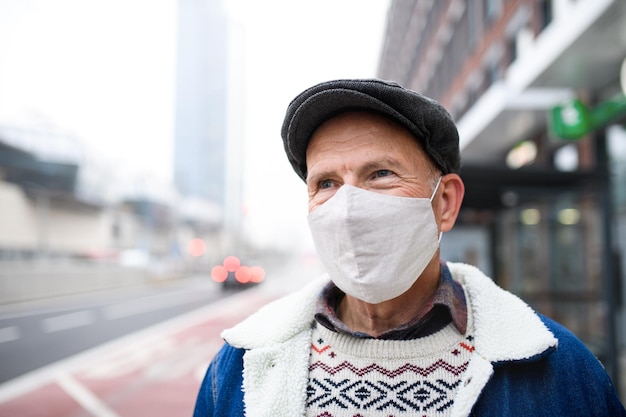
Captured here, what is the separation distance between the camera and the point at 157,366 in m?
7.22

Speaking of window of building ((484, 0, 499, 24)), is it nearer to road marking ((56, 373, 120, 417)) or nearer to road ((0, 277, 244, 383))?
road ((0, 277, 244, 383))

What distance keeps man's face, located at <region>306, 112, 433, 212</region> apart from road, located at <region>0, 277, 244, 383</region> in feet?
23.4

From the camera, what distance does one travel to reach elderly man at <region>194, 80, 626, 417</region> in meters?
1.25

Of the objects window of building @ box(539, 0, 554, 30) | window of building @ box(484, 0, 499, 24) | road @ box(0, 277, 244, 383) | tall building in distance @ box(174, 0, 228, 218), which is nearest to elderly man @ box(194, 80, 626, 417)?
road @ box(0, 277, 244, 383)

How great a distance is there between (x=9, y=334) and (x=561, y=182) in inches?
435

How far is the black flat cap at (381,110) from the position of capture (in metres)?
1.35

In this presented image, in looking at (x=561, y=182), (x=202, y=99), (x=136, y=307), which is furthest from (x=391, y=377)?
(x=202, y=99)

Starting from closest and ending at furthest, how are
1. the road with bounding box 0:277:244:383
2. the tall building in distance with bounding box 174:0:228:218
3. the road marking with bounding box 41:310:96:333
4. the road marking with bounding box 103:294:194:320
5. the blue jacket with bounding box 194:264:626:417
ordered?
the blue jacket with bounding box 194:264:626:417 < the road with bounding box 0:277:244:383 < the road marking with bounding box 41:310:96:333 < the road marking with bounding box 103:294:194:320 < the tall building in distance with bounding box 174:0:228:218

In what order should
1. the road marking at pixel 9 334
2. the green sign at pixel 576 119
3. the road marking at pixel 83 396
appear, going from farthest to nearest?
the road marking at pixel 9 334
the green sign at pixel 576 119
the road marking at pixel 83 396

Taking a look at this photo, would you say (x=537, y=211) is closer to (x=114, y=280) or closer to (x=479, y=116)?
(x=479, y=116)

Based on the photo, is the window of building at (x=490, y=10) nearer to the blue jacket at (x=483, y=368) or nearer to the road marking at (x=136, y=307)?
the road marking at (x=136, y=307)

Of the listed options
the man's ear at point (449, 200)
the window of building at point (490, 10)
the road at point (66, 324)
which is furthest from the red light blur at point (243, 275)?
the man's ear at point (449, 200)

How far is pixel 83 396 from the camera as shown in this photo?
571 centimetres

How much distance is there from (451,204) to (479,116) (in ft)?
31.5
